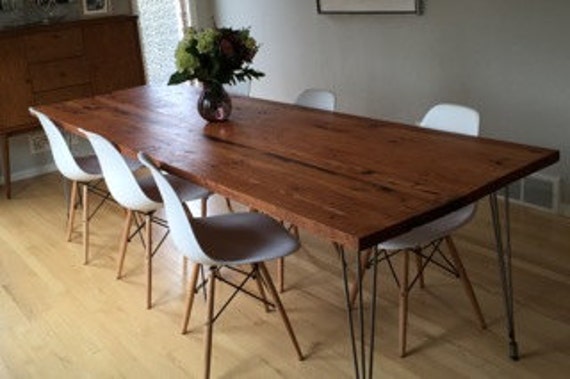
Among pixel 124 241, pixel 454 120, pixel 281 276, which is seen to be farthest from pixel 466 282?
pixel 124 241

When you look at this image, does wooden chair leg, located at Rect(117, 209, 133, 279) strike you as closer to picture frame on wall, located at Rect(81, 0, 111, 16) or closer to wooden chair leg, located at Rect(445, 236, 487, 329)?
wooden chair leg, located at Rect(445, 236, 487, 329)

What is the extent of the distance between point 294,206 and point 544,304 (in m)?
1.36

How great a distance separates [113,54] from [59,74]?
17.3 inches

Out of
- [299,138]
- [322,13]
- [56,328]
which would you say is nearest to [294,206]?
[299,138]

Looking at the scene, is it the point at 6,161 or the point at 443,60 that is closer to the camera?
the point at 443,60

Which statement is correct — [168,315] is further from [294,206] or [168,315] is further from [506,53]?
[506,53]

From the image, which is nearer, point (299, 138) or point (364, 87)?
point (299, 138)

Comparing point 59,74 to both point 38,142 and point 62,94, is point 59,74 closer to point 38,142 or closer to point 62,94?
point 62,94

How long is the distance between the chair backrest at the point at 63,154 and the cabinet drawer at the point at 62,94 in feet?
4.13

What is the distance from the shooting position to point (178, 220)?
2.20 meters

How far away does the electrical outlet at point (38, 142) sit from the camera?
16.2 ft

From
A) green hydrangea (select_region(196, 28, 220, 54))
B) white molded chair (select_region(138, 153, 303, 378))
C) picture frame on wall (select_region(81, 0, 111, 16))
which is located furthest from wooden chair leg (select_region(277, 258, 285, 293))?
picture frame on wall (select_region(81, 0, 111, 16))

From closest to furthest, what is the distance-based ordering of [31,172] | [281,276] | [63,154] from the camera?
[281,276]
[63,154]
[31,172]

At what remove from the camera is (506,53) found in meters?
3.46
